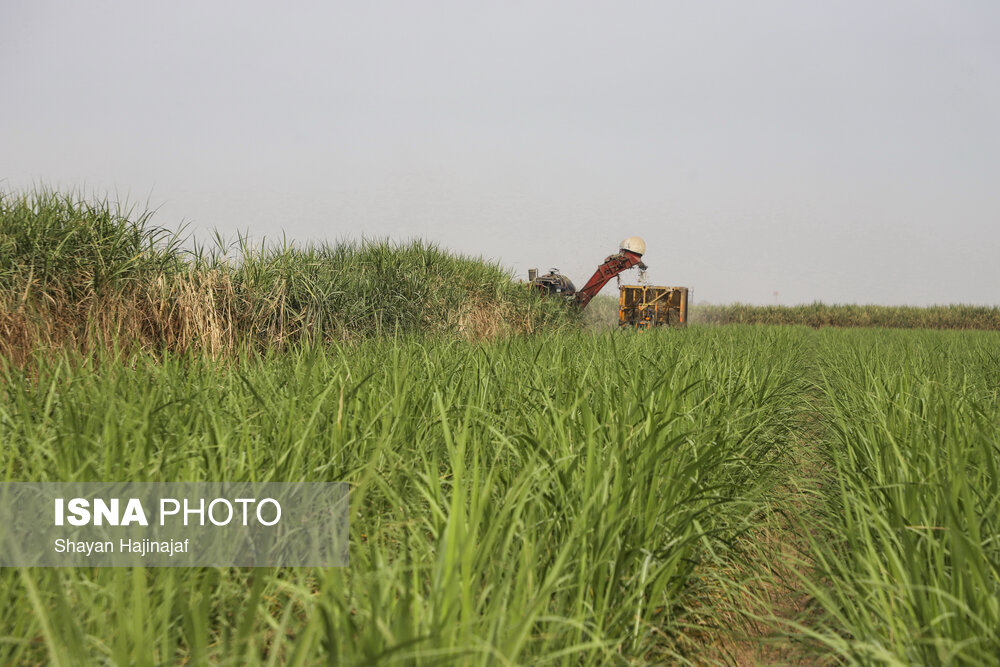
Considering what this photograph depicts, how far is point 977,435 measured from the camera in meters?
2.60

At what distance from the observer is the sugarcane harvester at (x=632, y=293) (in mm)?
13688

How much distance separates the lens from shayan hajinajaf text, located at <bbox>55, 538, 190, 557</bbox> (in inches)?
61.2

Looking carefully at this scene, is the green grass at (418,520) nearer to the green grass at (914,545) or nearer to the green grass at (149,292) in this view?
the green grass at (914,545)

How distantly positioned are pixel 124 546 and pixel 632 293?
1414cm

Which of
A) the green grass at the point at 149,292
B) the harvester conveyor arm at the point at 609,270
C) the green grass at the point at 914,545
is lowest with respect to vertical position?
the green grass at the point at 914,545

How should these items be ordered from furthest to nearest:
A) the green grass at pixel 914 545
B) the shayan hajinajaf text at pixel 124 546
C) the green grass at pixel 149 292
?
the green grass at pixel 149 292 < the shayan hajinajaf text at pixel 124 546 < the green grass at pixel 914 545

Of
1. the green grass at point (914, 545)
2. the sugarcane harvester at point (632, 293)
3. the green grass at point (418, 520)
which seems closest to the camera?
the green grass at point (418, 520)

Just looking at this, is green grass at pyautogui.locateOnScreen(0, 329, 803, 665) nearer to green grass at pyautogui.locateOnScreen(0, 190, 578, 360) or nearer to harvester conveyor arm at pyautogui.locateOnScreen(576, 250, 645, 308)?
green grass at pyautogui.locateOnScreen(0, 190, 578, 360)

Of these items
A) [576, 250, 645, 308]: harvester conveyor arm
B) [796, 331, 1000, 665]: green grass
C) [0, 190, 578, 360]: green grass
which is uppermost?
[576, 250, 645, 308]: harvester conveyor arm

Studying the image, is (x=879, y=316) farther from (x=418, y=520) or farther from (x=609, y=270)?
(x=418, y=520)

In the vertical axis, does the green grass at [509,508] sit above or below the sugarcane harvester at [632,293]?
below

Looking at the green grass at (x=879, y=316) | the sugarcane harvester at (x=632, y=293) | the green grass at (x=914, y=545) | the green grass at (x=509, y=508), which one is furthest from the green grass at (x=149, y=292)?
the green grass at (x=879, y=316)

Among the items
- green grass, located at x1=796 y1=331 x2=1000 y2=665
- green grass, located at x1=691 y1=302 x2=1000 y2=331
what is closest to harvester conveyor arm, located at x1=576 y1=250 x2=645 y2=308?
green grass, located at x1=796 y1=331 x2=1000 y2=665

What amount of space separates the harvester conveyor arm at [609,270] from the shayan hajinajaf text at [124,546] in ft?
41.8
